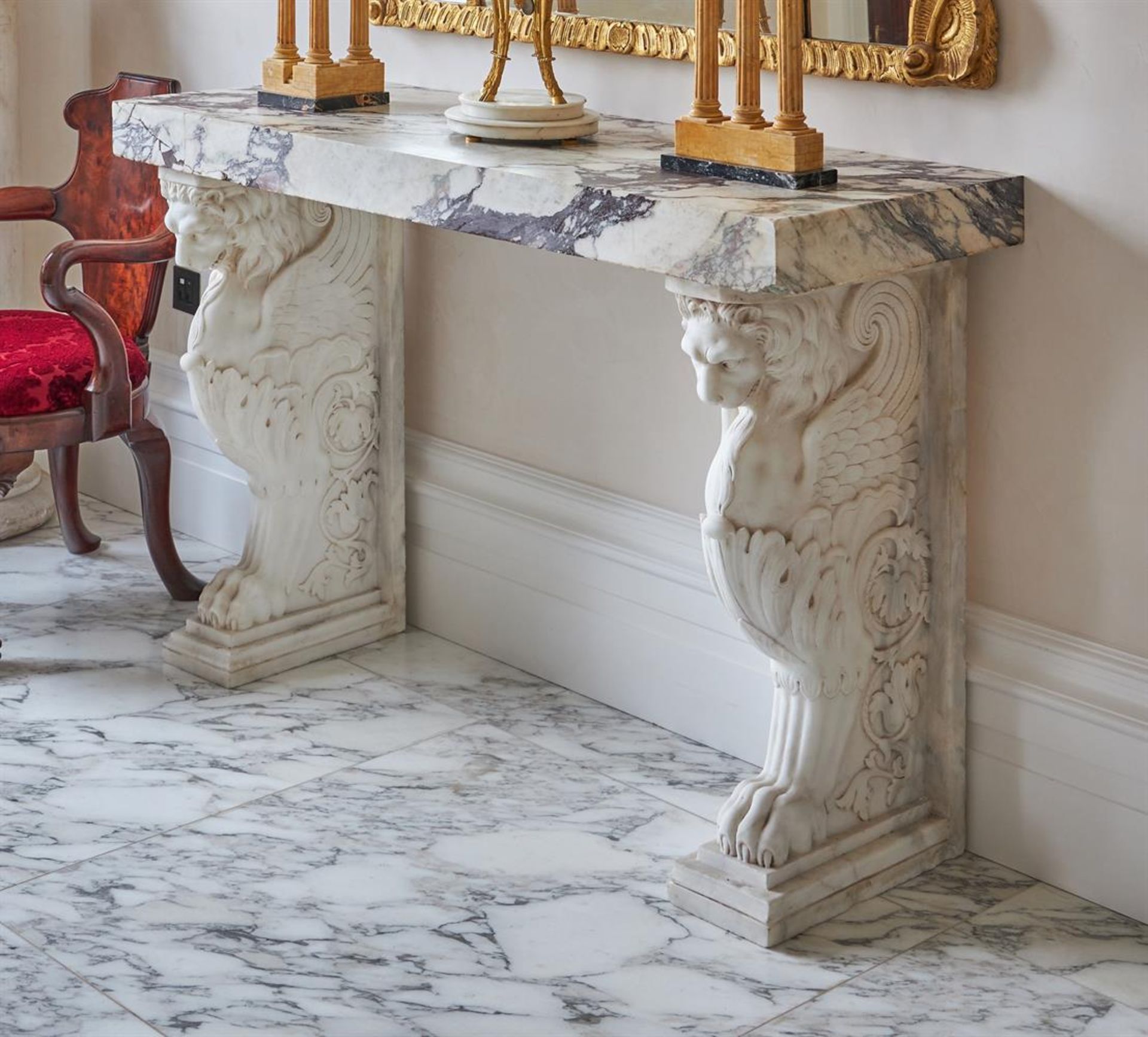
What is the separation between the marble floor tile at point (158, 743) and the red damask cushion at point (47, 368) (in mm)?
455

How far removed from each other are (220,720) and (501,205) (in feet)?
3.40

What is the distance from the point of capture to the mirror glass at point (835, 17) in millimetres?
2244

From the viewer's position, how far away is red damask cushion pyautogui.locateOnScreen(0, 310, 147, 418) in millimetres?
2947

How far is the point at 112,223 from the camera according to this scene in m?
3.33

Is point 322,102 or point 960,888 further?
point 322,102

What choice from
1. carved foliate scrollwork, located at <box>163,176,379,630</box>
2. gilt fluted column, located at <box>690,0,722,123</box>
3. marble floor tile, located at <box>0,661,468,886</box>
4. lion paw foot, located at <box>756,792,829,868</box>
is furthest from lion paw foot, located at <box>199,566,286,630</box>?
gilt fluted column, located at <box>690,0,722,123</box>

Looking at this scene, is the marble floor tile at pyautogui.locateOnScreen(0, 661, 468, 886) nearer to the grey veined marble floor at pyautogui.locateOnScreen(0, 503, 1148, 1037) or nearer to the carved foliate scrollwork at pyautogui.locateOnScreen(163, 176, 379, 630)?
the grey veined marble floor at pyautogui.locateOnScreen(0, 503, 1148, 1037)

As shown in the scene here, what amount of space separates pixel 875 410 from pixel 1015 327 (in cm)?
21

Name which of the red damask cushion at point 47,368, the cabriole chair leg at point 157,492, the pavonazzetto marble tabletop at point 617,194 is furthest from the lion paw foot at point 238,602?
the pavonazzetto marble tabletop at point 617,194

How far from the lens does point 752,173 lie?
6.97 feet

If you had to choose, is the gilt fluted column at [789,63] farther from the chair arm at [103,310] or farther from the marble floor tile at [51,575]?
the marble floor tile at [51,575]

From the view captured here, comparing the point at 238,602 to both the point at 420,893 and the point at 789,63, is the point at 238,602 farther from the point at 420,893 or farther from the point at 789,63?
the point at 789,63

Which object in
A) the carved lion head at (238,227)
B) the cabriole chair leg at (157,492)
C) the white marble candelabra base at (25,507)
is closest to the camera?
the carved lion head at (238,227)

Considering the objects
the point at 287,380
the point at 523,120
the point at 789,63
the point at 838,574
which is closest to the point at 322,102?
the point at 523,120
